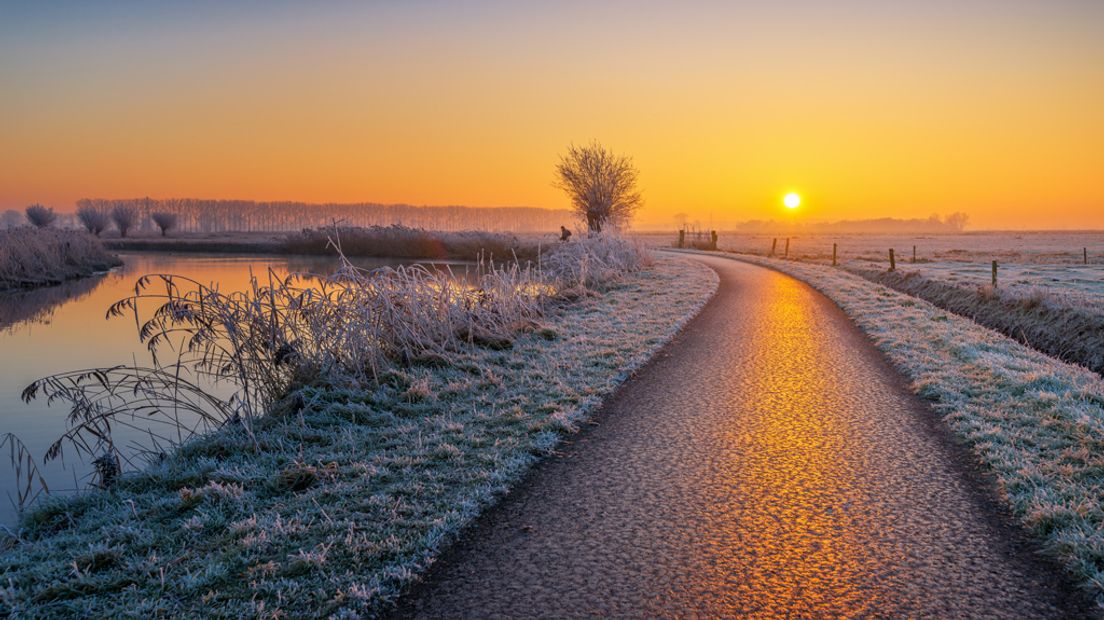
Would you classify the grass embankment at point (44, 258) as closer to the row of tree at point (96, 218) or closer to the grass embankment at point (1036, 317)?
the grass embankment at point (1036, 317)

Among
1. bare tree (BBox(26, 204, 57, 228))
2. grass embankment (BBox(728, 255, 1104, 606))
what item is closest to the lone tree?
grass embankment (BBox(728, 255, 1104, 606))

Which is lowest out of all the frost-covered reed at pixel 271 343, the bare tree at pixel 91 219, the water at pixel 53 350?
the water at pixel 53 350

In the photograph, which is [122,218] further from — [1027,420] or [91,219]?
[1027,420]

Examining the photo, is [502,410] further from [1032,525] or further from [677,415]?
[1032,525]

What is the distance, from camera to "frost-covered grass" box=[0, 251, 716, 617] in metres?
3.72

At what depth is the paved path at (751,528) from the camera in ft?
11.8

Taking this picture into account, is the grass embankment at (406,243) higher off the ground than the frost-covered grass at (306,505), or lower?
higher

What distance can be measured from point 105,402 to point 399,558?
7.67m

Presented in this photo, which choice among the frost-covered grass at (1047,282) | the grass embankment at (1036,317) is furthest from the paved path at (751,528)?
the frost-covered grass at (1047,282)

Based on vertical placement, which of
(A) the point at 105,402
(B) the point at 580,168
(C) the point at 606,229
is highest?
(B) the point at 580,168

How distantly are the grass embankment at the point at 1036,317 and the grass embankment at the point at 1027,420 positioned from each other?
189 centimetres

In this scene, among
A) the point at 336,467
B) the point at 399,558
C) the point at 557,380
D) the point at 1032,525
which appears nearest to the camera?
the point at 399,558

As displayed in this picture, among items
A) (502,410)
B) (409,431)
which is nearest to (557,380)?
(502,410)

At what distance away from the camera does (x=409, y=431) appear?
262 inches
